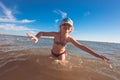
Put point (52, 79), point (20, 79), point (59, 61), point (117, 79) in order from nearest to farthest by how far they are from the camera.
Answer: point (20, 79) < point (52, 79) < point (117, 79) < point (59, 61)

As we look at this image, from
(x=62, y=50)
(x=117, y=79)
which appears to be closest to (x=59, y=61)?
(x=62, y=50)

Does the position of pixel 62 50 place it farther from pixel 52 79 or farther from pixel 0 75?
pixel 0 75

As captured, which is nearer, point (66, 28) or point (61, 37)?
point (66, 28)

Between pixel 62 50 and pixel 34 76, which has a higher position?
pixel 62 50

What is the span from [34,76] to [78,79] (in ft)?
4.34

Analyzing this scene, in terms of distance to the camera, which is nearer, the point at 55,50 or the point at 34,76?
the point at 34,76

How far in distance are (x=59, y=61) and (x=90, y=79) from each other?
2.11 metres

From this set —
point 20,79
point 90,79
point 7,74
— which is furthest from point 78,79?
point 7,74

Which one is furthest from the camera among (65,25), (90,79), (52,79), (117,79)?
(65,25)

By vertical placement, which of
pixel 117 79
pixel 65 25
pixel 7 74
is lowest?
pixel 117 79

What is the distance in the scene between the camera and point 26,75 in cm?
405

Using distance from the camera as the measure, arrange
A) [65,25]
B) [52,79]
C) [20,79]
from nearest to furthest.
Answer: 1. [20,79]
2. [52,79]
3. [65,25]

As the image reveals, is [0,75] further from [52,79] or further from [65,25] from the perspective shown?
[65,25]

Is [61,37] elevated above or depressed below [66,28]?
below
